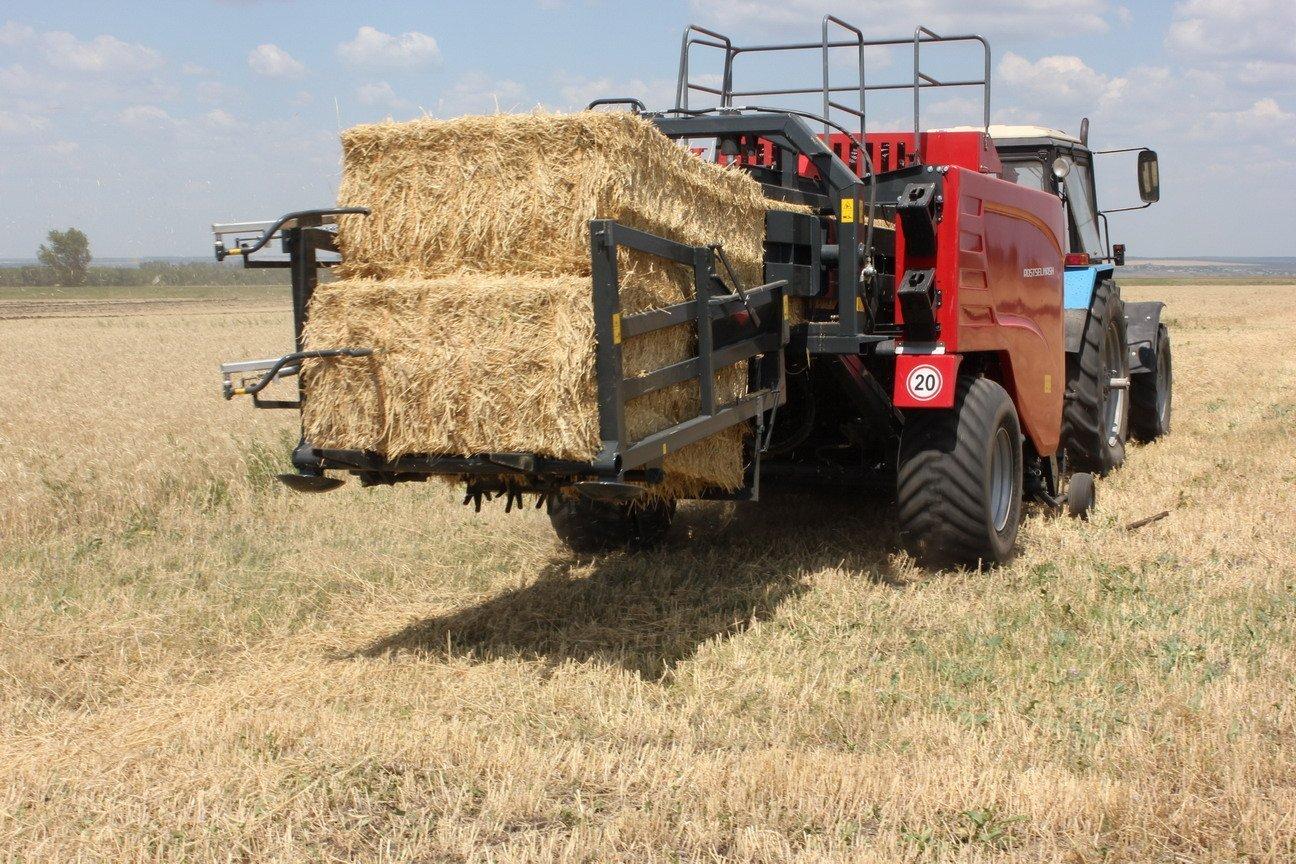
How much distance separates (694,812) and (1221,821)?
1.48m

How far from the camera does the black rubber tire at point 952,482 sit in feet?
20.8

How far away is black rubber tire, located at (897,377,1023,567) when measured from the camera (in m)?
6.33

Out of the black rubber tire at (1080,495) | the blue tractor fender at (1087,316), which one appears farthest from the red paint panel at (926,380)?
the blue tractor fender at (1087,316)

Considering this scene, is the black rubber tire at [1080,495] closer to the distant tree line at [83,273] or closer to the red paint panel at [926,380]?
the red paint panel at [926,380]

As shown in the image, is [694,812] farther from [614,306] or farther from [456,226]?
[456,226]

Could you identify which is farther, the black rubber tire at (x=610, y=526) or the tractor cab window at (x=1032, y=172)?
the tractor cab window at (x=1032, y=172)

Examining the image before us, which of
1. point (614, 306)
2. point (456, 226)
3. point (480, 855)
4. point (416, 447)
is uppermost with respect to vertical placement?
point (456, 226)

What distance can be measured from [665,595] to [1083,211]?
5875 mm

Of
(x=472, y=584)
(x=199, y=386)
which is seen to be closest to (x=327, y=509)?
(x=472, y=584)

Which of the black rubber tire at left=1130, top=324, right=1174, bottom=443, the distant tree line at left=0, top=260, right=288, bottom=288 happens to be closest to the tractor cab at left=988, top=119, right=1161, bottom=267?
the black rubber tire at left=1130, top=324, right=1174, bottom=443

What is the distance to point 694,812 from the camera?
144 inches

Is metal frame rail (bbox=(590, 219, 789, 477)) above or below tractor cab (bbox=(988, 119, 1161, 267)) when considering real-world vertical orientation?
below

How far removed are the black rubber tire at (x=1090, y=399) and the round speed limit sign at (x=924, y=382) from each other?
9.60ft

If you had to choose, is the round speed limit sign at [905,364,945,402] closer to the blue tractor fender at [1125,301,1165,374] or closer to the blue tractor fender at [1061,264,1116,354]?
the blue tractor fender at [1061,264,1116,354]
